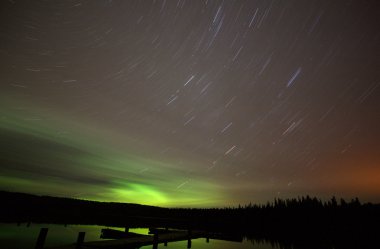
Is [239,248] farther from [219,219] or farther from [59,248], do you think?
[219,219]

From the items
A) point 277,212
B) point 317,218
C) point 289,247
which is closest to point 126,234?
point 289,247

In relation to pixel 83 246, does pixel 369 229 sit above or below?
above

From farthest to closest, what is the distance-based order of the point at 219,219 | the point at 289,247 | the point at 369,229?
the point at 219,219
the point at 369,229
the point at 289,247

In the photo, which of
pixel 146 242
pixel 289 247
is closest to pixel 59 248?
pixel 146 242

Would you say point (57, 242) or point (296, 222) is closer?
point (57, 242)

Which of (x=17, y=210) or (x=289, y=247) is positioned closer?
(x=289, y=247)

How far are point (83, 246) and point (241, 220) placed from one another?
6407 cm

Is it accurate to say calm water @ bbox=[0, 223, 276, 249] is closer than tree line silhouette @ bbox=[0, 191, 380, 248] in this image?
→ Yes

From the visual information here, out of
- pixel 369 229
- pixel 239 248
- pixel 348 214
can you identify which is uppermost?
pixel 348 214

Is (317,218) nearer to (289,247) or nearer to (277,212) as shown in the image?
(277,212)

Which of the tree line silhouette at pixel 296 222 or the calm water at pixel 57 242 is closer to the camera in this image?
the calm water at pixel 57 242

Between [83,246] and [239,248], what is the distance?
22.6 metres

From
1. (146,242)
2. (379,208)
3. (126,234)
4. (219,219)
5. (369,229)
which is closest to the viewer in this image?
(146,242)

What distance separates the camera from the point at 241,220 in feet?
242
